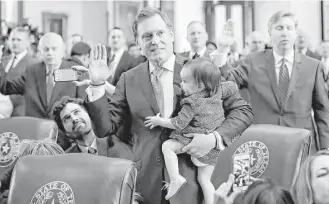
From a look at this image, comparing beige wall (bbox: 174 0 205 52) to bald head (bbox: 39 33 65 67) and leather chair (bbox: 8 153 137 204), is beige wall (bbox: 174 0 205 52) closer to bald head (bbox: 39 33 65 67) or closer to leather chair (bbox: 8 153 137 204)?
bald head (bbox: 39 33 65 67)

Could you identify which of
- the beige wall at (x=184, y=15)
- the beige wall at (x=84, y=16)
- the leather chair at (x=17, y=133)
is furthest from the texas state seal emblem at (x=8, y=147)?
the beige wall at (x=84, y=16)

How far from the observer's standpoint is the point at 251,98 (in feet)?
12.4

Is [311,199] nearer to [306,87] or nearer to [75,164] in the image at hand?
[75,164]

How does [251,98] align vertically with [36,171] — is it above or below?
above

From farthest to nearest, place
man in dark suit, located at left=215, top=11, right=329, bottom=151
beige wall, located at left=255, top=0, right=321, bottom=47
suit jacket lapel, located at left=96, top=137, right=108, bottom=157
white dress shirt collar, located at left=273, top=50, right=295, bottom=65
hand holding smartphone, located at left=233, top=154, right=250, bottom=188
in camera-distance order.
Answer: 1. beige wall, located at left=255, top=0, right=321, bottom=47
2. white dress shirt collar, located at left=273, top=50, right=295, bottom=65
3. man in dark suit, located at left=215, top=11, right=329, bottom=151
4. suit jacket lapel, located at left=96, top=137, right=108, bottom=157
5. hand holding smartphone, located at left=233, top=154, right=250, bottom=188

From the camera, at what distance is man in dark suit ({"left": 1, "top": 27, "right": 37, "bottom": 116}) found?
4945 mm

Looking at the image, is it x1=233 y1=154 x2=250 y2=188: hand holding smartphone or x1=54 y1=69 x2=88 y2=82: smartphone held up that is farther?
x1=54 y1=69 x2=88 y2=82: smartphone held up

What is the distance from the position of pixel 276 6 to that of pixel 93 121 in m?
8.67

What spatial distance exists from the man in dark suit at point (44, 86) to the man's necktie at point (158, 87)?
6.17 ft

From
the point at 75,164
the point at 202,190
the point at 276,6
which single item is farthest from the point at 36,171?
the point at 276,6

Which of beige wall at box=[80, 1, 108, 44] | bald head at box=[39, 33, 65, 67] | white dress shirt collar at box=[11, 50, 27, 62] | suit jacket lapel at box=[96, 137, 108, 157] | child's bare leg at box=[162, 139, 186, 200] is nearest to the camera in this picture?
child's bare leg at box=[162, 139, 186, 200]

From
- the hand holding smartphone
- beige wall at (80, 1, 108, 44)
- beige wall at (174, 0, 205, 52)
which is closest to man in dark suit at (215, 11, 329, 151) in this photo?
the hand holding smartphone

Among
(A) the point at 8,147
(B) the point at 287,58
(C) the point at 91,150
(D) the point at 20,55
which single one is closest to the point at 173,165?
(C) the point at 91,150

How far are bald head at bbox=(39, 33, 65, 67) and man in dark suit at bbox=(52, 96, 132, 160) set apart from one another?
2.82 feet
